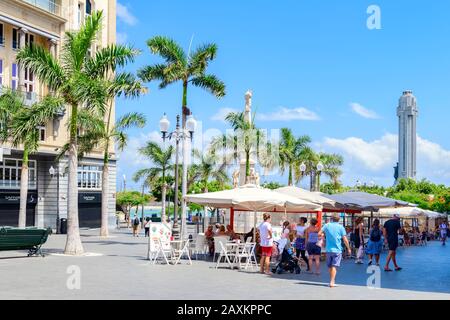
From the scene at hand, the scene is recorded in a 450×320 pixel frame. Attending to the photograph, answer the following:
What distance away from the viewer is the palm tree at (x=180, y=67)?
30188 millimetres

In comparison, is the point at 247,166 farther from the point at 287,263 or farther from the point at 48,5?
the point at 48,5

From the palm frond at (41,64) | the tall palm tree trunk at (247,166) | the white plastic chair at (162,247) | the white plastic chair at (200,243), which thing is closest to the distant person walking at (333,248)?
the white plastic chair at (162,247)

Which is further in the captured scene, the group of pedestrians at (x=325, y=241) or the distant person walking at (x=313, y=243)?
the distant person walking at (x=313, y=243)

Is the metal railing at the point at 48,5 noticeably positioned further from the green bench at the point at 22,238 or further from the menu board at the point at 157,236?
the menu board at the point at 157,236

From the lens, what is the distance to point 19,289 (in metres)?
13.3

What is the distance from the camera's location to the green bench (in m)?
19.7

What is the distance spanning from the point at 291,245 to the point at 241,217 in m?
19.1

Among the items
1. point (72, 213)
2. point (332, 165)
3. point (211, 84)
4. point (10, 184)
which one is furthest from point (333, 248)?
point (332, 165)

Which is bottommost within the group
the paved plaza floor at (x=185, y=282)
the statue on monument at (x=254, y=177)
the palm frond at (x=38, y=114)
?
the paved plaza floor at (x=185, y=282)

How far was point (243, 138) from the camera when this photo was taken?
126 ft

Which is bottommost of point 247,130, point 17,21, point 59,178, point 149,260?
point 149,260

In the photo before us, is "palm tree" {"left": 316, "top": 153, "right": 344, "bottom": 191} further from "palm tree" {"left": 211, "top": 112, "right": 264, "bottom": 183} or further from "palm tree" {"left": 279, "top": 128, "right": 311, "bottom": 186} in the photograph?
"palm tree" {"left": 211, "top": 112, "right": 264, "bottom": 183}
